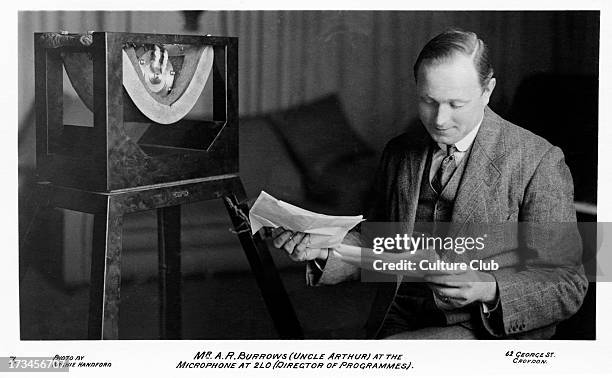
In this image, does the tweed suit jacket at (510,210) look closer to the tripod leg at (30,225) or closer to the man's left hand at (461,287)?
the man's left hand at (461,287)

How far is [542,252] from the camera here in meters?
1.80

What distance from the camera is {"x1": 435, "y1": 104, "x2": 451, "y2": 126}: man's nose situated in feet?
5.90

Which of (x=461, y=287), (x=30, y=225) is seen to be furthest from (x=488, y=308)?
(x=30, y=225)

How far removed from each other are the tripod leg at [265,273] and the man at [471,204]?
6 cm

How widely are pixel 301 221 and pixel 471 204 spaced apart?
0.39m

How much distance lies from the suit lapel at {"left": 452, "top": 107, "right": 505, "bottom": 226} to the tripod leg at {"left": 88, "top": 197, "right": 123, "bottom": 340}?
76 centimetres

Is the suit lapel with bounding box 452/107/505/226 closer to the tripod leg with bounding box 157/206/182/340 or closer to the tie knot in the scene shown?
the tie knot

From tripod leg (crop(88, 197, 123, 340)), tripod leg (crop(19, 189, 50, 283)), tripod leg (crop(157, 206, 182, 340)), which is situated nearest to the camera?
tripod leg (crop(88, 197, 123, 340))

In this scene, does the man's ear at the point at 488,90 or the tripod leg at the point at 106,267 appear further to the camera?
the man's ear at the point at 488,90

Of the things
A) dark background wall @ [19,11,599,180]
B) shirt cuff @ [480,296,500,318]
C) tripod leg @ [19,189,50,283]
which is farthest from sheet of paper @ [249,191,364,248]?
tripod leg @ [19,189,50,283]

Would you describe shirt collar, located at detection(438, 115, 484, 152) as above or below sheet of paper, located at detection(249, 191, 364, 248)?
above

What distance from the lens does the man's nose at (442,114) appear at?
180 cm

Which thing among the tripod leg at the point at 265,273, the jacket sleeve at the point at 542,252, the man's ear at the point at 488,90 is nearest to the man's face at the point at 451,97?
the man's ear at the point at 488,90

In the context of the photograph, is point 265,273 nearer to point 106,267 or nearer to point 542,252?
point 106,267
